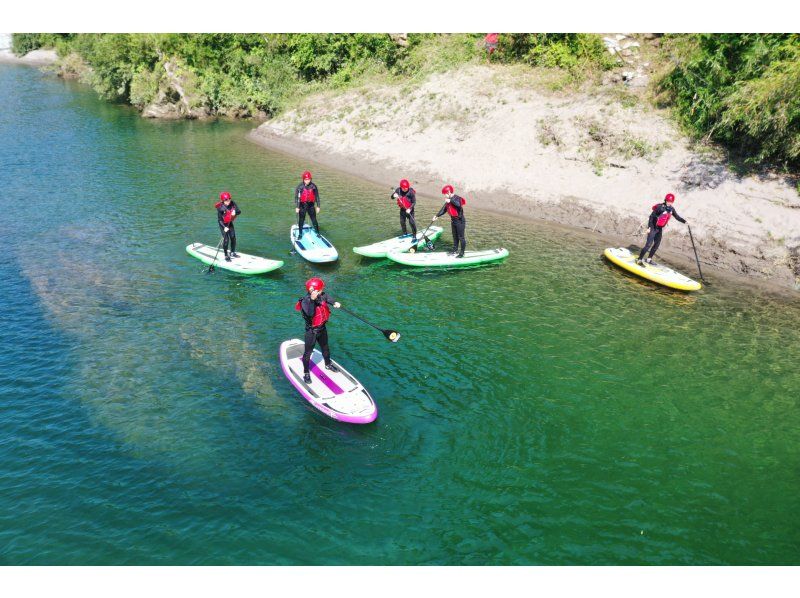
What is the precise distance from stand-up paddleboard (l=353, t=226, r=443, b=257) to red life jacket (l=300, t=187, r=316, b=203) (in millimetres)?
2795

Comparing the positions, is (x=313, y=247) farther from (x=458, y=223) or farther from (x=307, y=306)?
(x=307, y=306)

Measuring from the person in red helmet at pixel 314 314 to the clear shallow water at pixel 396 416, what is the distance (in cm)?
138

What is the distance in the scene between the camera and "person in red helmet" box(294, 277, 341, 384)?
1427cm

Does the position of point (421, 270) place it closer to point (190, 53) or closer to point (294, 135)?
point (294, 135)

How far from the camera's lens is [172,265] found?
2311cm

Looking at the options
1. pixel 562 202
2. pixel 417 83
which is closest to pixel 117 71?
pixel 417 83

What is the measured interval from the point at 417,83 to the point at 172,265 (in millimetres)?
26494

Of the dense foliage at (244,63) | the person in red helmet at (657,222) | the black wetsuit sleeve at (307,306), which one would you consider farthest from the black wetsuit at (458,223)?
the dense foliage at (244,63)

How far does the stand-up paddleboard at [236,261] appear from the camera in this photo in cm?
2197

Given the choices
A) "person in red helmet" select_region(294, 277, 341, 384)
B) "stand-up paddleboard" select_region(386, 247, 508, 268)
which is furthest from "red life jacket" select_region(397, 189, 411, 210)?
"person in red helmet" select_region(294, 277, 341, 384)

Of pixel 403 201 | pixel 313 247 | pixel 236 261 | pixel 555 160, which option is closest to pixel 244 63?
pixel 555 160

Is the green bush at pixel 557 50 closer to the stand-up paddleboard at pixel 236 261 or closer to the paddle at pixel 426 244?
the paddle at pixel 426 244

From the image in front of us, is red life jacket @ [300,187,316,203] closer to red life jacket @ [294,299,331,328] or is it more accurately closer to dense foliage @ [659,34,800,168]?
red life jacket @ [294,299,331,328]

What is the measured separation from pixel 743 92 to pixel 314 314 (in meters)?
23.4
